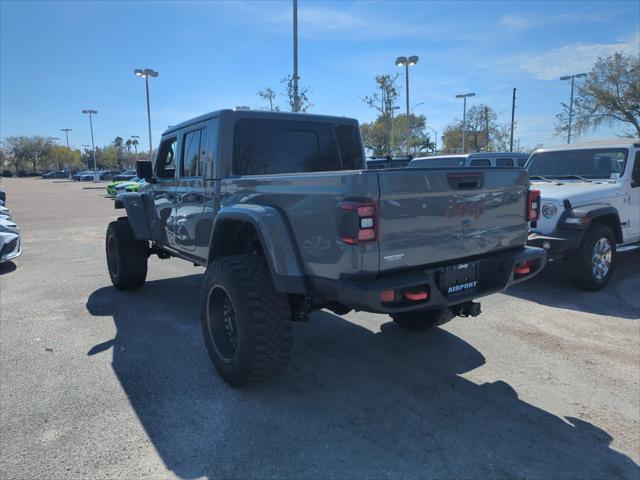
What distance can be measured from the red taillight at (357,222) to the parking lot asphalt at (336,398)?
49.3 inches

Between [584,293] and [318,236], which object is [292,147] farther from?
[584,293]

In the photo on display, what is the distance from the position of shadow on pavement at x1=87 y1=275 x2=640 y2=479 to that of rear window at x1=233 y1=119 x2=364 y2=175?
1.74 metres

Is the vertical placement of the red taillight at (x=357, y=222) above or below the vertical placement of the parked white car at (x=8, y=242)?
above

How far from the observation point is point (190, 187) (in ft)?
15.1

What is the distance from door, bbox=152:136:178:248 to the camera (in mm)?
5134

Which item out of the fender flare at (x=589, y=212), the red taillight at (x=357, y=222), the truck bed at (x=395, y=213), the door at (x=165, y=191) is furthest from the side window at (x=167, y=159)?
the fender flare at (x=589, y=212)

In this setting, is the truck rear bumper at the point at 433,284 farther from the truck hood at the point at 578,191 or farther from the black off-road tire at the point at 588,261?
the truck hood at the point at 578,191

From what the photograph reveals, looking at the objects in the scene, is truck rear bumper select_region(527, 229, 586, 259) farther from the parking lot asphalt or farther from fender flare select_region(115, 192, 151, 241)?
fender flare select_region(115, 192, 151, 241)

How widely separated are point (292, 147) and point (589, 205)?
422 centimetres

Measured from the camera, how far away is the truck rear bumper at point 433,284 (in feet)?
A: 8.78

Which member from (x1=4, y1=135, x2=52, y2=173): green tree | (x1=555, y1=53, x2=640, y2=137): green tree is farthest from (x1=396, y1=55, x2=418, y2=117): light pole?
(x1=4, y1=135, x2=52, y2=173): green tree

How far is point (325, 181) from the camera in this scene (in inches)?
110

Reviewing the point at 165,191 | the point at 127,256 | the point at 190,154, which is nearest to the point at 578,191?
the point at 190,154

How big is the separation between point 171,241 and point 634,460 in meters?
4.53
